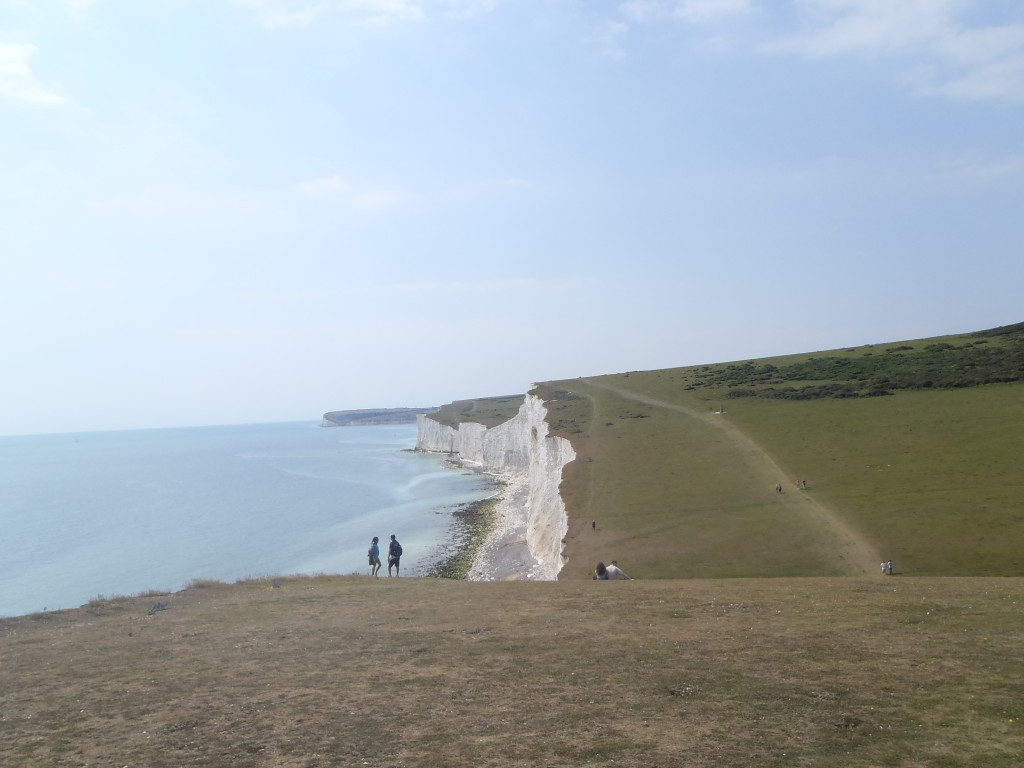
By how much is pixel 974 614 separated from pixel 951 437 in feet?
97.8

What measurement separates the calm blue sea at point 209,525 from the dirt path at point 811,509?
20.4m

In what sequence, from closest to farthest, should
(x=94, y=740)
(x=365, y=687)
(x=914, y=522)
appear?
(x=94, y=740)
(x=365, y=687)
(x=914, y=522)

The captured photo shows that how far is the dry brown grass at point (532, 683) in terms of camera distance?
735 centimetres

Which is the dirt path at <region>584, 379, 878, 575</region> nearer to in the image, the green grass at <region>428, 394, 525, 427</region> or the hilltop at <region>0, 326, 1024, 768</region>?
the hilltop at <region>0, 326, 1024, 768</region>

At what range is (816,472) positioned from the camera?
36.7m

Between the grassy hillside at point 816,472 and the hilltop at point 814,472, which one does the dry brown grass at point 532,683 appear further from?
the hilltop at point 814,472

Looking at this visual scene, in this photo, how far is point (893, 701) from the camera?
8.47 m

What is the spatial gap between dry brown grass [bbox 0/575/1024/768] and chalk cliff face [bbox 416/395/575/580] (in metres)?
18.2

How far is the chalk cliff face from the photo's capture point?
41.5 m

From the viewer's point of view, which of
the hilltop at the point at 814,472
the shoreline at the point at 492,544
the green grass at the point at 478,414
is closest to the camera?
the hilltop at the point at 814,472

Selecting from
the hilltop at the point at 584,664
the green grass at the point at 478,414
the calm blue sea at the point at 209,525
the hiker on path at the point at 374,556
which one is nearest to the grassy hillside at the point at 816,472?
the hilltop at the point at 584,664

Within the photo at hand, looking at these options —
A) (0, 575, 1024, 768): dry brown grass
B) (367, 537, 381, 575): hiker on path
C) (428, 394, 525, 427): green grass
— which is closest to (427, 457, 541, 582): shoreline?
(367, 537, 381, 575): hiker on path

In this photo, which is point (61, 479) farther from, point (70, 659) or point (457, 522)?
point (70, 659)

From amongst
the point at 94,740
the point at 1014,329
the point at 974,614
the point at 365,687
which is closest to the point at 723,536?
the point at 974,614
